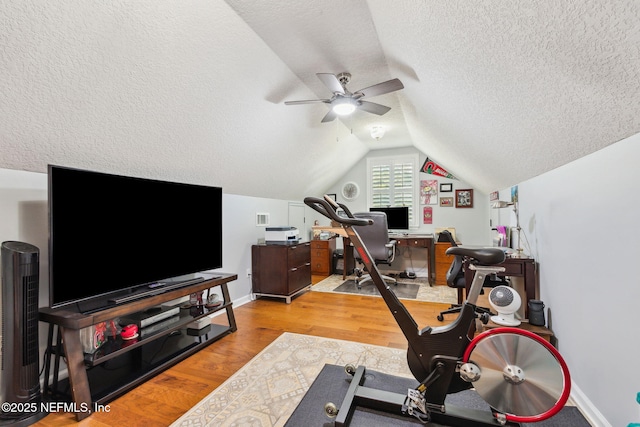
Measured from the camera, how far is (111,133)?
5.99 feet

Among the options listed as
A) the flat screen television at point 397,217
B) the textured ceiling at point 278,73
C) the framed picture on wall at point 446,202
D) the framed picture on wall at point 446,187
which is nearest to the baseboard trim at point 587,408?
the textured ceiling at point 278,73

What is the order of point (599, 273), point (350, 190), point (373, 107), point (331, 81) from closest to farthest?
point (599, 273) → point (331, 81) → point (373, 107) → point (350, 190)

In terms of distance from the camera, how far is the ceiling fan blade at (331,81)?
2.05m

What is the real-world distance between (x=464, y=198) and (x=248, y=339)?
429cm

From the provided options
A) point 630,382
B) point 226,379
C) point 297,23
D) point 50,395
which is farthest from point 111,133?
point 630,382

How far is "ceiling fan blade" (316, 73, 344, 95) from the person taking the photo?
2.05 m

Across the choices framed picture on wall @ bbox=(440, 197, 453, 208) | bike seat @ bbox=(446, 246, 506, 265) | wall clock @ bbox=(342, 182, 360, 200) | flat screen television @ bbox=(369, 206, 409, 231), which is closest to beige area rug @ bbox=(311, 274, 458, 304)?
flat screen television @ bbox=(369, 206, 409, 231)

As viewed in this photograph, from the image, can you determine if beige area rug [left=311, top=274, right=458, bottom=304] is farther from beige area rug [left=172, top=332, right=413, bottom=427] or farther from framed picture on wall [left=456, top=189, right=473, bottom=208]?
beige area rug [left=172, top=332, right=413, bottom=427]

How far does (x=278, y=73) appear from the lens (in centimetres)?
238

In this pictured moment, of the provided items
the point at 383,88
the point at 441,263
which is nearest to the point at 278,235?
the point at 383,88

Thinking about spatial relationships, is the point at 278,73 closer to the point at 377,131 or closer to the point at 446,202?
the point at 377,131

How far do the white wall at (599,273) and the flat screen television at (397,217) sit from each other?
299cm

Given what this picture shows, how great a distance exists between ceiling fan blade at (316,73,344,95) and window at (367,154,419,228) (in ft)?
10.6

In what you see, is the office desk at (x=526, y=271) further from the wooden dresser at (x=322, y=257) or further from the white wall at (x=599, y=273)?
the wooden dresser at (x=322, y=257)
